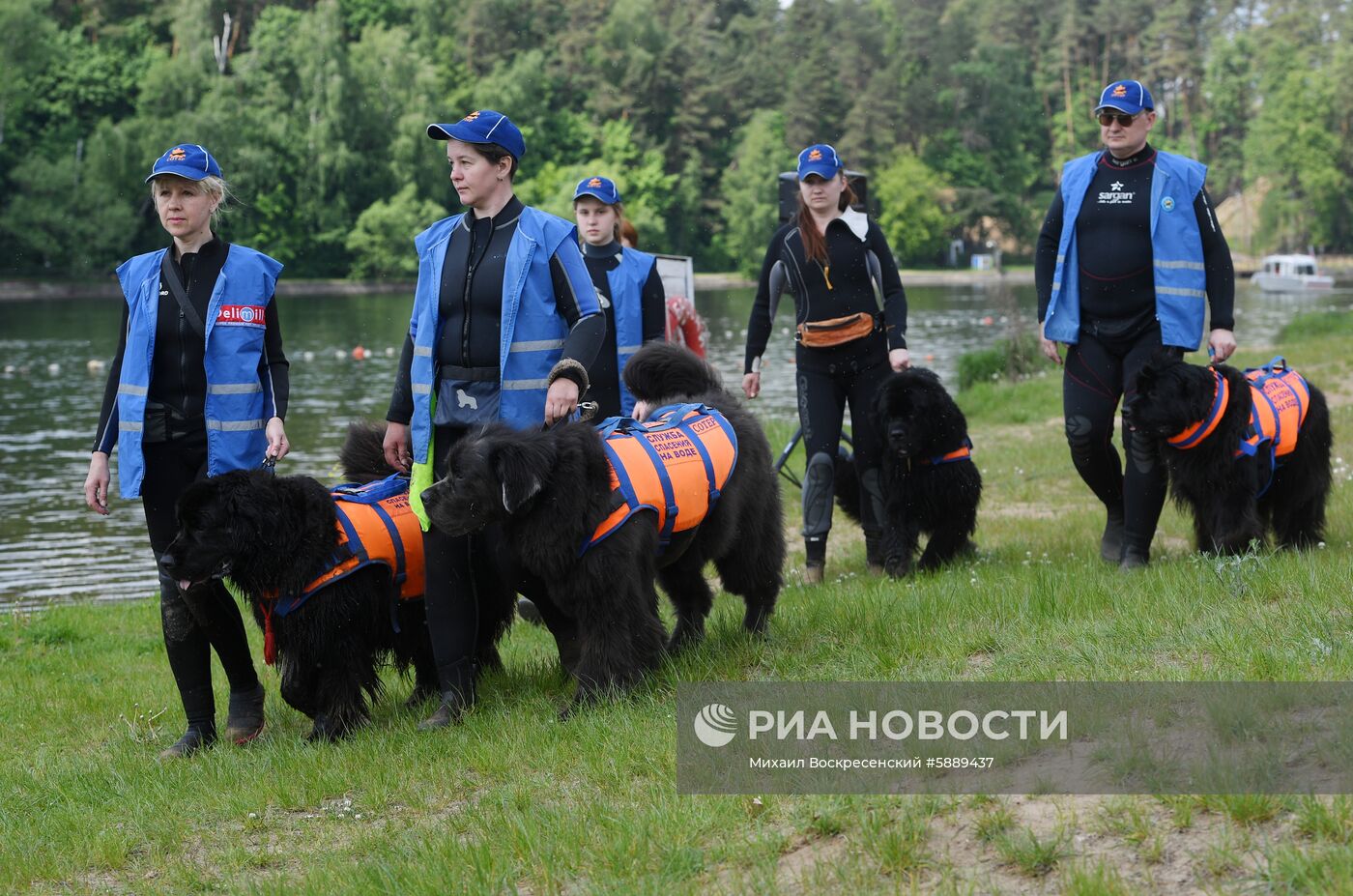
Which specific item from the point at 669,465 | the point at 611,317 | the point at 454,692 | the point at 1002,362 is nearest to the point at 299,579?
the point at 454,692

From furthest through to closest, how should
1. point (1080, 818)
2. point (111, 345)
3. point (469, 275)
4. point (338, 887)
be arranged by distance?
point (111, 345) → point (469, 275) → point (338, 887) → point (1080, 818)

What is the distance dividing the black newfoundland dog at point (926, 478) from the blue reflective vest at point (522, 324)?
262cm

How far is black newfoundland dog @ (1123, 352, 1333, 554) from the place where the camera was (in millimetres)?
6469

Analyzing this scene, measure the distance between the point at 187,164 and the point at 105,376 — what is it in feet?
78.7

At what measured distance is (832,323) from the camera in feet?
24.6

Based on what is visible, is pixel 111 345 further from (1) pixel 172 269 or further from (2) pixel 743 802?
(2) pixel 743 802

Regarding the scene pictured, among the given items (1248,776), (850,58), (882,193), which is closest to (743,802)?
(1248,776)

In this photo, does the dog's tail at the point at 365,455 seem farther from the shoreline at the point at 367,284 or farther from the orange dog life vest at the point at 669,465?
the shoreline at the point at 367,284

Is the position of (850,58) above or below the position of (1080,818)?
above

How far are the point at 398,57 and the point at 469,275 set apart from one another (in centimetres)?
6120

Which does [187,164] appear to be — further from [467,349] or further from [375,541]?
[375,541]

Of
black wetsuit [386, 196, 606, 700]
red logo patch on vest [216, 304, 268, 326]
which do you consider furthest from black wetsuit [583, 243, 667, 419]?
red logo patch on vest [216, 304, 268, 326]

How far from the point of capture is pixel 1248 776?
3238 millimetres

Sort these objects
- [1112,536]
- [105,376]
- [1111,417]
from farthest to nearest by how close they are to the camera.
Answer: [105,376], [1112,536], [1111,417]
